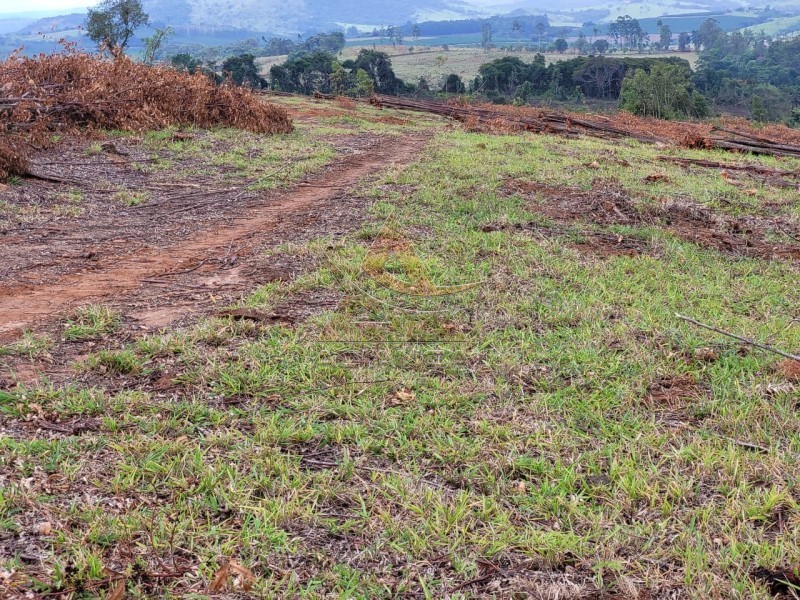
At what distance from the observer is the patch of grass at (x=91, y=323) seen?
11.9ft

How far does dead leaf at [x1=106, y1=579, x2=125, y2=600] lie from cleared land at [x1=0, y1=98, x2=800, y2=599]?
0.03 meters

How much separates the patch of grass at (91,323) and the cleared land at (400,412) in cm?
2

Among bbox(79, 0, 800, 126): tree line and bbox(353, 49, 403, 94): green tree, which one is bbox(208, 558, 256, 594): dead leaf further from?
bbox(353, 49, 403, 94): green tree

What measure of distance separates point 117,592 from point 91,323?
2.26 m

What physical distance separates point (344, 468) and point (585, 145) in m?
11.8

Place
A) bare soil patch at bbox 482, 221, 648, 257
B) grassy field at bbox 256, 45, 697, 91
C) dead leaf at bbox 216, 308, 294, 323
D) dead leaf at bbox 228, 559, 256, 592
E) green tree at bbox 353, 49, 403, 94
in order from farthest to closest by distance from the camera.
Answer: grassy field at bbox 256, 45, 697, 91 < green tree at bbox 353, 49, 403, 94 < bare soil patch at bbox 482, 221, 648, 257 < dead leaf at bbox 216, 308, 294, 323 < dead leaf at bbox 228, 559, 256, 592

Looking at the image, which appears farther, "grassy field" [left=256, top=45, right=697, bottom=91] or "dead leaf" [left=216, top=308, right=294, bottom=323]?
"grassy field" [left=256, top=45, right=697, bottom=91]

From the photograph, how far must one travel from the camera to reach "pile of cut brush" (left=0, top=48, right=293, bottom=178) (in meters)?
9.09

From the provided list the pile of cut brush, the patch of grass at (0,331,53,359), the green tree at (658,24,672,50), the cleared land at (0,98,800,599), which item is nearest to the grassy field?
the green tree at (658,24,672,50)

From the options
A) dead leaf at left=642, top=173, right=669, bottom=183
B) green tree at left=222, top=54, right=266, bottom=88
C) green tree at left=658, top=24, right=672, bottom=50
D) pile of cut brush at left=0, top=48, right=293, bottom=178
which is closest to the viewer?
dead leaf at left=642, top=173, right=669, bottom=183

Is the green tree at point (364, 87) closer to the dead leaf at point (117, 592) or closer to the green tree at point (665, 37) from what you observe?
the dead leaf at point (117, 592)

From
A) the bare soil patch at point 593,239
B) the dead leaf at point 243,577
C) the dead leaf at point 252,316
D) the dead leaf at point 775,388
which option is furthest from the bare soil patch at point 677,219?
the dead leaf at point 243,577

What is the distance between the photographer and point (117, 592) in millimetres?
1855

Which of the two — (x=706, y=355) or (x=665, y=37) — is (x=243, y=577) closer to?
(x=706, y=355)
